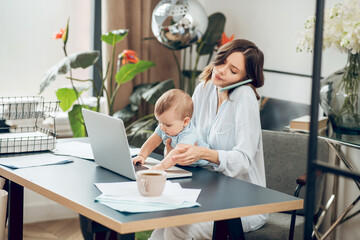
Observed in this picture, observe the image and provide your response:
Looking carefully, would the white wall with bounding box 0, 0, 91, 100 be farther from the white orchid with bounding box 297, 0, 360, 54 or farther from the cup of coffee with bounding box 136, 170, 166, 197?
the cup of coffee with bounding box 136, 170, 166, 197

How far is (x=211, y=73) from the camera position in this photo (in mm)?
2191

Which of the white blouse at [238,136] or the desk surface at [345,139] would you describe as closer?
the white blouse at [238,136]

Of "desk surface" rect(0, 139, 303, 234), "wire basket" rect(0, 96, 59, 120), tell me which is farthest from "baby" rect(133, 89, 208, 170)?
"wire basket" rect(0, 96, 59, 120)

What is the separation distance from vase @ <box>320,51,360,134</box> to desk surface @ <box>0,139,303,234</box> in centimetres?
58

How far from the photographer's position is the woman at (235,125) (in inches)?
74.0

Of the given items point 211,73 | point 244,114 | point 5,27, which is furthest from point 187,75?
point 244,114

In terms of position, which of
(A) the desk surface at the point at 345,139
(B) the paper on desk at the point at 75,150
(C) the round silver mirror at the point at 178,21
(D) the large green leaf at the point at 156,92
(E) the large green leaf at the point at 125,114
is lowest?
(E) the large green leaf at the point at 125,114

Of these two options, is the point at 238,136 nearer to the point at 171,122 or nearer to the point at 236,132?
the point at 236,132

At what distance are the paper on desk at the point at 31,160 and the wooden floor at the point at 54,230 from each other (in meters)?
1.20

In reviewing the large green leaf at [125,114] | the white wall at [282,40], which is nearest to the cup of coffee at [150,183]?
the white wall at [282,40]

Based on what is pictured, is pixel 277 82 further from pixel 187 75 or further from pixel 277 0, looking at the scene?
pixel 187 75

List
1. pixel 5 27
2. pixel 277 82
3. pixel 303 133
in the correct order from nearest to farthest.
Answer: pixel 303 133
pixel 277 82
pixel 5 27

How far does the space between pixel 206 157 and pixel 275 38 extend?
147 centimetres

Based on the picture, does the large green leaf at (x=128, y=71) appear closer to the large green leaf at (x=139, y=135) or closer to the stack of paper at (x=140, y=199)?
the large green leaf at (x=139, y=135)
